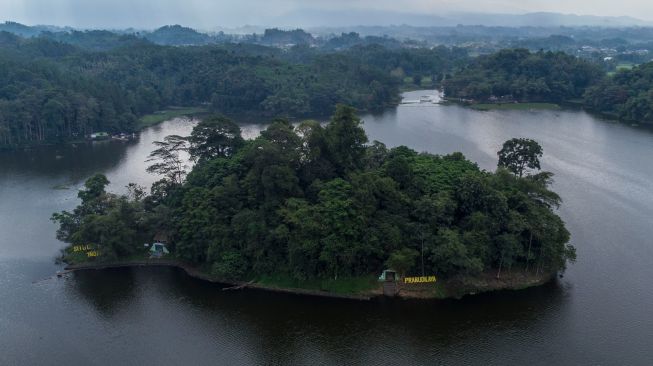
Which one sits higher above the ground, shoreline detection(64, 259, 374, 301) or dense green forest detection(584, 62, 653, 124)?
dense green forest detection(584, 62, 653, 124)

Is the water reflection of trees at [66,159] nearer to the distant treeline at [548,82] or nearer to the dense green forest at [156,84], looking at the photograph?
the dense green forest at [156,84]

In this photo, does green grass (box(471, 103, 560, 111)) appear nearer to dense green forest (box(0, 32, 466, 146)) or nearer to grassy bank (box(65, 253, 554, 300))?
dense green forest (box(0, 32, 466, 146))

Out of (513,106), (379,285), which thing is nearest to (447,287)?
(379,285)

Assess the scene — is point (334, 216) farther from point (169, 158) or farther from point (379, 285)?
point (169, 158)

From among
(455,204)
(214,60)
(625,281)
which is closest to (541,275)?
(625,281)

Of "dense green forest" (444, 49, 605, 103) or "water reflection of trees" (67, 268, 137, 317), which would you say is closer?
"water reflection of trees" (67, 268, 137, 317)

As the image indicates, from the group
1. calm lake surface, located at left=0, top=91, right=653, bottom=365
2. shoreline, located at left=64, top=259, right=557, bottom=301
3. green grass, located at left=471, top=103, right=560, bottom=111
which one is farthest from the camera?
green grass, located at left=471, top=103, right=560, bottom=111

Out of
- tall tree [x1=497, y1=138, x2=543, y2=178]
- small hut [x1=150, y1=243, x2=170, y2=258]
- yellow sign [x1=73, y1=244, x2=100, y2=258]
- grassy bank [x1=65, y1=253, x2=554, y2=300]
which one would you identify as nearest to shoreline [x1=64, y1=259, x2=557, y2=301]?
grassy bank [x1=65, y1=253, x2=554, y2=300]

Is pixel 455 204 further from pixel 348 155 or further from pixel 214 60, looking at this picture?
pixel 214 60
